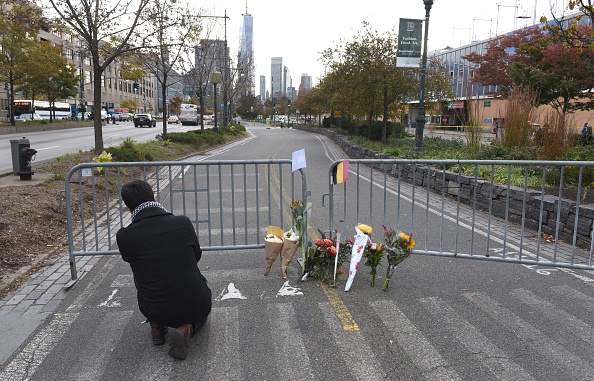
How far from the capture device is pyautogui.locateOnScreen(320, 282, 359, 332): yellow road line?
4.20 meters

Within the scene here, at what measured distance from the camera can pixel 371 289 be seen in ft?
16.8

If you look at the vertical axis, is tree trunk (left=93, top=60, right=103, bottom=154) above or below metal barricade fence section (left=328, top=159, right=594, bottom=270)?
above

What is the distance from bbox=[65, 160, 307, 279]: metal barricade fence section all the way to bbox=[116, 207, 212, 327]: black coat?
5.45 ft

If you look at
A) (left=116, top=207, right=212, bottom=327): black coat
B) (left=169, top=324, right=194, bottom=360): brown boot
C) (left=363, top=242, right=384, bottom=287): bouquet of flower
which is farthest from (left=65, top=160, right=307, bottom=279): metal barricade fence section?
(left=169, top=324, right=194, bottom=360): brown boot

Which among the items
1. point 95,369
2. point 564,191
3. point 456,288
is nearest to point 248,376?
Answer: point 95,369

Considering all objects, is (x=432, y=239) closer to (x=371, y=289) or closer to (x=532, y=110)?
(x=371, y=289)

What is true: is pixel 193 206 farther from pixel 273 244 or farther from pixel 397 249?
pixel 397 249

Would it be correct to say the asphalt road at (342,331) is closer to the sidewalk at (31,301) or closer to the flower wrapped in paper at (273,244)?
the sidewalk at (31,301)

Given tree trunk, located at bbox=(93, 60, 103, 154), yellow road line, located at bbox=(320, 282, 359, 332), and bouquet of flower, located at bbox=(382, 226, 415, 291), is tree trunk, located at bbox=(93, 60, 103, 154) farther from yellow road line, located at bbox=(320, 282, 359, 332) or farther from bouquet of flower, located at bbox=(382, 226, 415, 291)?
bouquet of flower, located at bbox=(382, 226, 415, 291)

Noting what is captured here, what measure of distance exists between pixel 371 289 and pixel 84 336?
9.23ft

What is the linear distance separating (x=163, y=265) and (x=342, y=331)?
1.62 metres

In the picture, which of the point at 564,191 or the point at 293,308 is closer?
the point at 293,308

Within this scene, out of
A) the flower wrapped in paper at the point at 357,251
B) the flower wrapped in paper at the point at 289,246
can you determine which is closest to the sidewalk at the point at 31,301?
the flower wrapped in paper at the point at 289,246

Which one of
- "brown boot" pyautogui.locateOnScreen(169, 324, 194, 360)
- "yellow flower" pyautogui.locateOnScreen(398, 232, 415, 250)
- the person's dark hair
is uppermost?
the person's dark hair
